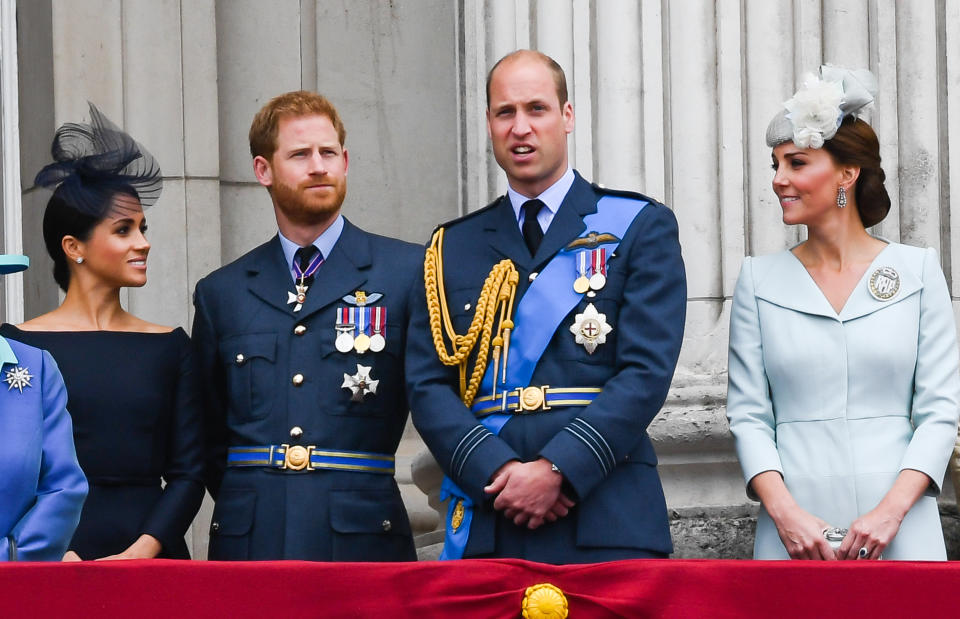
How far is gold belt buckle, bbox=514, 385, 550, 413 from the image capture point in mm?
4031

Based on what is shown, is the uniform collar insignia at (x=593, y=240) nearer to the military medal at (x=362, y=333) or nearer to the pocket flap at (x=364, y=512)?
the military medal at (x=362, y=333)

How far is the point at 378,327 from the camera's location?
448cm

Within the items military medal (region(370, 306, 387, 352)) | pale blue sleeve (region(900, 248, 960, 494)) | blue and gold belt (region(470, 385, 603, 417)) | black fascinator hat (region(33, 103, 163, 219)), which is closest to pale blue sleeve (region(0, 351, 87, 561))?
black fascinator hat (region(33, 103, 163, 219))

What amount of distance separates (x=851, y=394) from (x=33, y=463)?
1.89m

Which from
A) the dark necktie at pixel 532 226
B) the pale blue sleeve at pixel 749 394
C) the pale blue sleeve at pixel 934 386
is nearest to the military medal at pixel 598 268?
the dark necktie at pixel 532 226

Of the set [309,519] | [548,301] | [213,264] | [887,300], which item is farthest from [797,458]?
[213,264]

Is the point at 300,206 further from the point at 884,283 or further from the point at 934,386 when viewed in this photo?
the point at 934,386

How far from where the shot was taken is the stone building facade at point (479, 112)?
5.21 metres

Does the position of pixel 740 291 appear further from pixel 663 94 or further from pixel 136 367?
pixel 136 367

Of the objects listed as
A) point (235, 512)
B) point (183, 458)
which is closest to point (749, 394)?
point (235, 512)

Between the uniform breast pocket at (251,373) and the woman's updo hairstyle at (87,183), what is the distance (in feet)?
1.62

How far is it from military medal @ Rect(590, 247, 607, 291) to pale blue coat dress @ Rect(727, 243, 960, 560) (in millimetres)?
414

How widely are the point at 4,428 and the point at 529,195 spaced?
1386 millimetres

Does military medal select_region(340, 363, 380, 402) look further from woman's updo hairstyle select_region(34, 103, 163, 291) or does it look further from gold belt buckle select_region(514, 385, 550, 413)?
woman's updo hairstyle select_region(34, 103, 163, 291)
